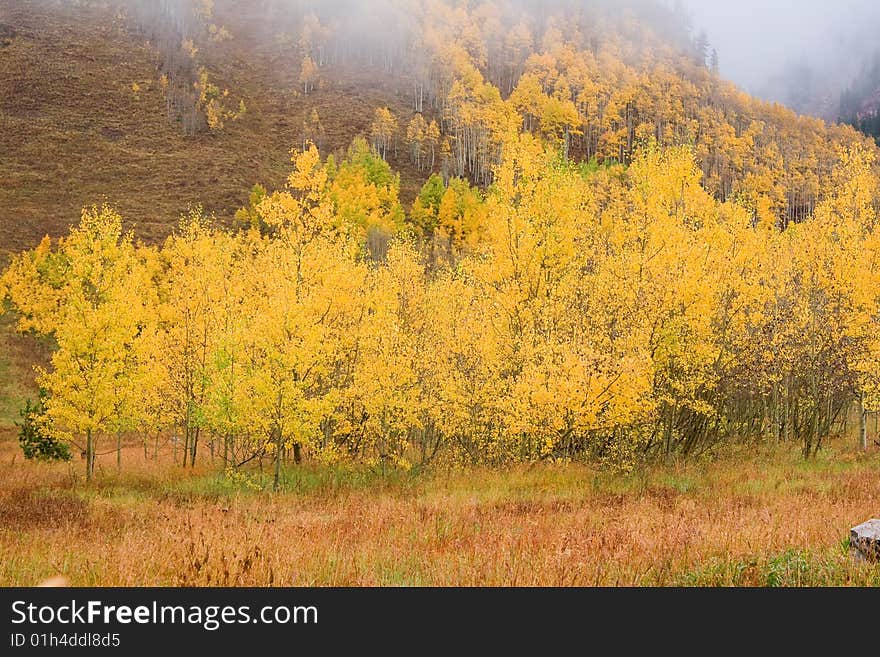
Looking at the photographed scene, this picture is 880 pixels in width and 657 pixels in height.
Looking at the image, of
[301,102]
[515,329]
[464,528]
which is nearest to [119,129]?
[301,102]

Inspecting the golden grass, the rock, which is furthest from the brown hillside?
the rock

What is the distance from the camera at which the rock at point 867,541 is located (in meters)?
5.97

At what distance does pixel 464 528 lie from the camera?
29.2ft

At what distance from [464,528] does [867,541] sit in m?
5.09

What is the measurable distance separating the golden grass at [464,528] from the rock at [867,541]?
0.24 metres

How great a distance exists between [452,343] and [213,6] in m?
185

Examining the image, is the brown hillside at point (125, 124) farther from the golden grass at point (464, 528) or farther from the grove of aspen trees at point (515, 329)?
the golden grass at point (464, 528)

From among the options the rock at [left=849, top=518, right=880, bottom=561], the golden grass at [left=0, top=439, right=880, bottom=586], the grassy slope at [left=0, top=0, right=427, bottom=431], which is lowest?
the golden grass at [left=0, top=439, right=880, bottom=586]

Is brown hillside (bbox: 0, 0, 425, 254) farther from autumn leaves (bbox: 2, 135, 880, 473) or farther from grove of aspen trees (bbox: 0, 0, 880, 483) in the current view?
autumn leaves (bbox: 2, 135, 880, 473)

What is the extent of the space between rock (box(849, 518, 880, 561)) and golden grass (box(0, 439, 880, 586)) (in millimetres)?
235

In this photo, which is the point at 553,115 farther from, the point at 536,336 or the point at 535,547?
the point at 535,547

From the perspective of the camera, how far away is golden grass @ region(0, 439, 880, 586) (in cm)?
581

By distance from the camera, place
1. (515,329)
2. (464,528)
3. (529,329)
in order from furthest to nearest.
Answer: (515,329) < (529,329) < (464,528)

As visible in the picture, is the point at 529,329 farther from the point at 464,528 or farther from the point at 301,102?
the point at 301,102
